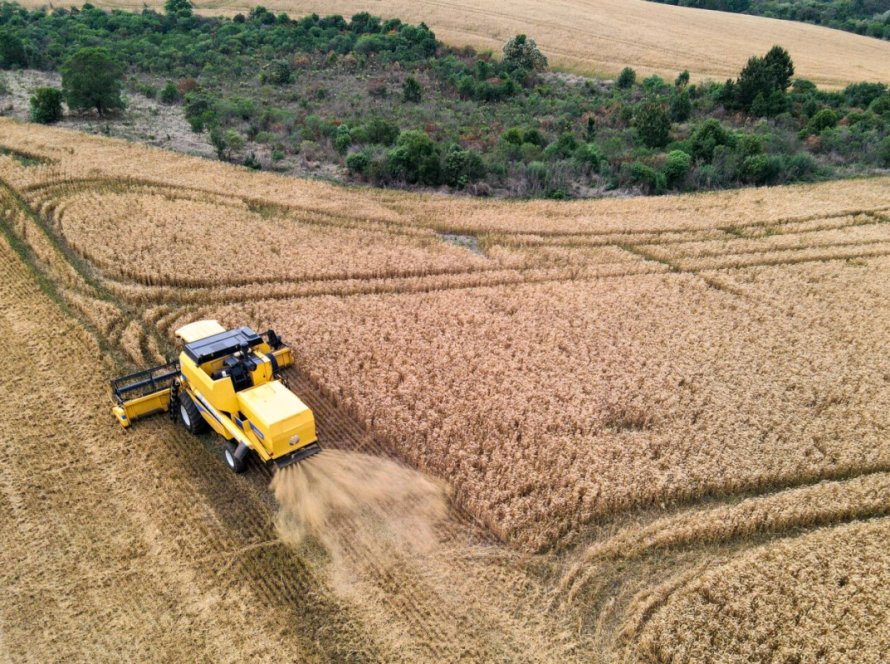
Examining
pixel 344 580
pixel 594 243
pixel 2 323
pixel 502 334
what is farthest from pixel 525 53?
pixel 344 580

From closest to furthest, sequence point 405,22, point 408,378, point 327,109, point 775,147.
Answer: point 408,378, point 775,147, point 327,109, point 405,22

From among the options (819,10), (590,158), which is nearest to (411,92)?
(590,158)

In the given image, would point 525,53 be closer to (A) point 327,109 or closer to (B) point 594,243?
(A) point 327,109

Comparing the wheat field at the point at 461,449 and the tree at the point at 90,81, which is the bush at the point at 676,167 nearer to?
the wheat field at the point at 461,449

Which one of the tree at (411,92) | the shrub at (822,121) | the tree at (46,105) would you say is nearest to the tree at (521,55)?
the tree at (411,92)

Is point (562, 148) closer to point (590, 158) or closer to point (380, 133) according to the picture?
point (590, 158)

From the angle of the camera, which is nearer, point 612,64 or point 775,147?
point 775,147

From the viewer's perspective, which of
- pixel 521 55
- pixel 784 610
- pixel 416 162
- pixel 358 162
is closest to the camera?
pixel 784 610

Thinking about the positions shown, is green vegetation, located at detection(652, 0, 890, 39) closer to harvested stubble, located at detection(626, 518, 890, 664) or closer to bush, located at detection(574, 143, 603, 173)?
bush, located at detection(574, 143, 603, 173)
